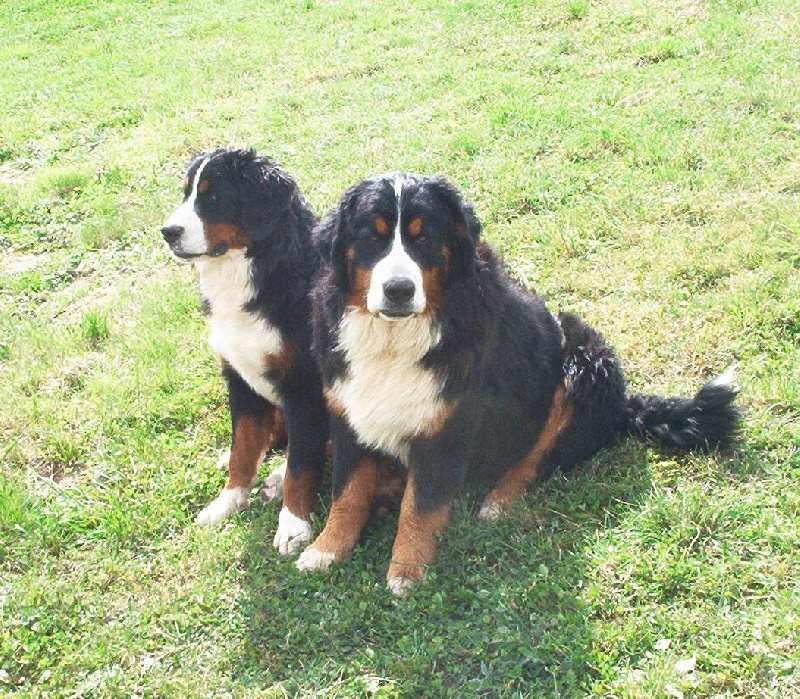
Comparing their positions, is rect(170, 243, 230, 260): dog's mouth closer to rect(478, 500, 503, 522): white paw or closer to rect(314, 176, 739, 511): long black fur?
rect(314, 176, 739, 511): long black fur

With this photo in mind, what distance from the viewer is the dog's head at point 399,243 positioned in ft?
10.4

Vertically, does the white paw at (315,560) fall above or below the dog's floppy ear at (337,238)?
below

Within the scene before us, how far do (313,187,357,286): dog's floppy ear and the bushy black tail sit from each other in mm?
1535

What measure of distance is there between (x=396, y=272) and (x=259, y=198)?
0.92m

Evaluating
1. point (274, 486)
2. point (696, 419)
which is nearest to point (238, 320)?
point (274, 486)

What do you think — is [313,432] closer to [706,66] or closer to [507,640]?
[507,640]

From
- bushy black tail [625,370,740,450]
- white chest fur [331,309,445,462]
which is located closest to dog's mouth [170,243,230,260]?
white chest fur [331,309,445,462]

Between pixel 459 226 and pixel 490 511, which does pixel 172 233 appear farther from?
pixel 490 511

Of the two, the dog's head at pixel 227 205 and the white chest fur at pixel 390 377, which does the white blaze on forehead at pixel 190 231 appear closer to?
the dog's head at pixel 227 205

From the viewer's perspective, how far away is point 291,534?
150 inches

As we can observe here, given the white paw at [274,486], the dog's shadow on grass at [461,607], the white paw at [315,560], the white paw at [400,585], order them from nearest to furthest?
the dog's shadow on grass at [461,607], the white paw at [400,585], the white paw at [315,560], the white paw at [274,486]

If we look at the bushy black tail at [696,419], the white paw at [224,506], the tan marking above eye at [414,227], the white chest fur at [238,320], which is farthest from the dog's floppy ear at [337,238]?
the bushy black tail at [696,419]

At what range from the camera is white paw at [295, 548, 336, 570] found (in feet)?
11.7

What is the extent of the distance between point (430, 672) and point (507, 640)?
282mm
